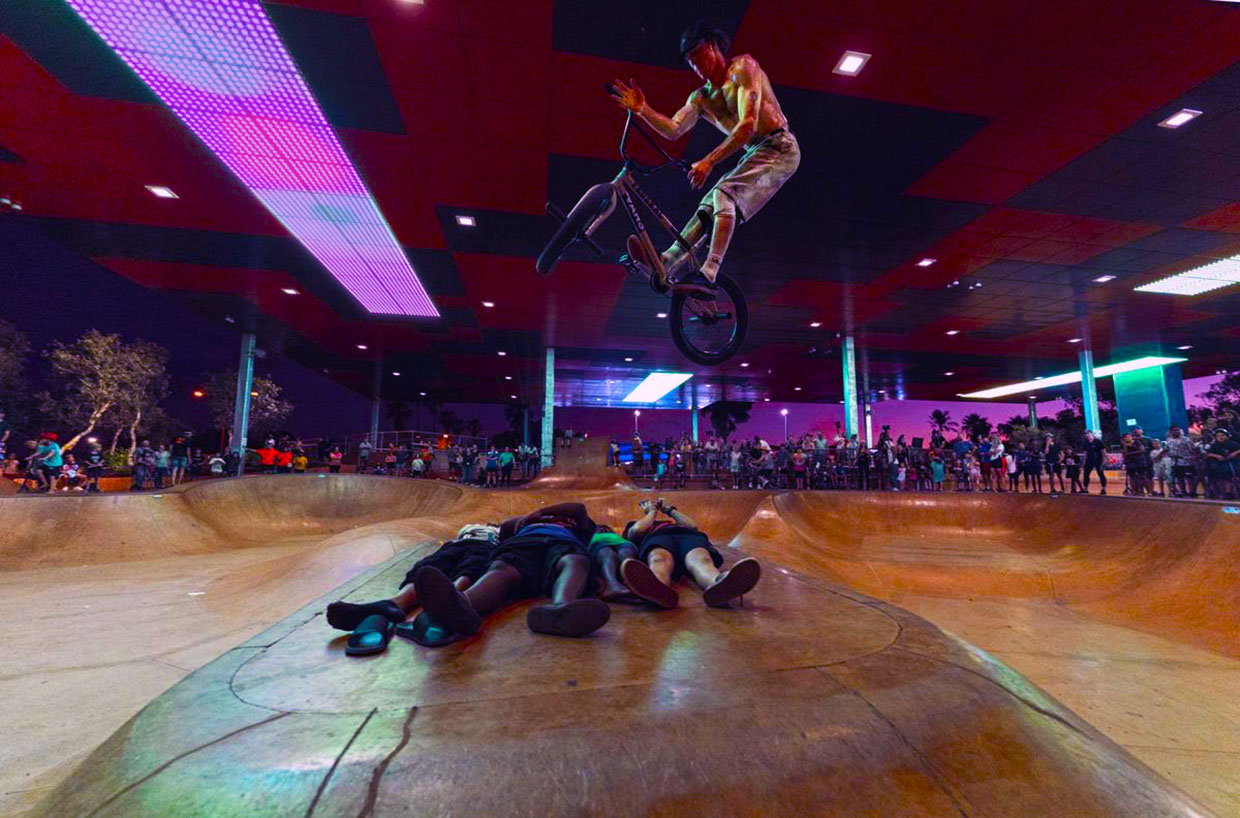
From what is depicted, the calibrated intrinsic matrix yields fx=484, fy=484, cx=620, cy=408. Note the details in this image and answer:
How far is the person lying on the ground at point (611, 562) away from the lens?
2.81 m

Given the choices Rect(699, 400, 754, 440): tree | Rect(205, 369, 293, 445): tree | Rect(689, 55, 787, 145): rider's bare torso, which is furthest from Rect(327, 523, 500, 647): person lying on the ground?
Rect(699, 400, 754, 440): tree

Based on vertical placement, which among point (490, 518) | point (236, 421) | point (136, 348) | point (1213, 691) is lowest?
point (1213, 691)

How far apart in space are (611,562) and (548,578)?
0.39m

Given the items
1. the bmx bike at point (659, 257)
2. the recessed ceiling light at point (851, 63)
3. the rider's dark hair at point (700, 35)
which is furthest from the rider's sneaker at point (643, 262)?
the recessed ceiling light at point (851, 63)

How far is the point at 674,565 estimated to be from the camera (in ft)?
10.9

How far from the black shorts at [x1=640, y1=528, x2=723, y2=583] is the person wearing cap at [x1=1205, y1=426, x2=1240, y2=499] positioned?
1058 centimetres

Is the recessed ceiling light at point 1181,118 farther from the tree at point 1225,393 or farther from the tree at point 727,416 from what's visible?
A: the tree at point 1225,393

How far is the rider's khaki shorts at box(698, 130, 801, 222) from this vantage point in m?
3.17

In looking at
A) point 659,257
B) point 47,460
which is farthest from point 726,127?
point 47,460

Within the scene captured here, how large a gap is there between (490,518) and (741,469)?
8.31m

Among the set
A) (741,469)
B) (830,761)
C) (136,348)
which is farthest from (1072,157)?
(136,348)

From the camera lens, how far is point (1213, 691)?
11.7ft

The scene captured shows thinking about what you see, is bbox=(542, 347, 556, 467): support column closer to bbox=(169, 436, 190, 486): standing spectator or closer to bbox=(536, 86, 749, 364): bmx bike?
bbox=(169, 436, 190, 486): standing spectator

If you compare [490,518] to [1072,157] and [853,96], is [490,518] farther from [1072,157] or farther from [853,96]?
[1072,157]
